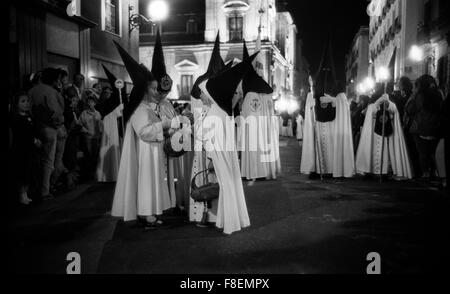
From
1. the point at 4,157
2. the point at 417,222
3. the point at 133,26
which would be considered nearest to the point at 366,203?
the point at 417,222

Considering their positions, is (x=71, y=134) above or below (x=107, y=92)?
below

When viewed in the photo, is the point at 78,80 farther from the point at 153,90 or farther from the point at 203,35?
the point at 203,35

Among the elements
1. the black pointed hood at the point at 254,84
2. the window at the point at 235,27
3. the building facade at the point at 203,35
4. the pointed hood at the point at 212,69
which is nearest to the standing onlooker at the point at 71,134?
the black pointed hood at the point at 254,84

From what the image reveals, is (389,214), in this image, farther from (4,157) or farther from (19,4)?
(19,4)

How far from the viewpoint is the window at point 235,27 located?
41312 millimetres

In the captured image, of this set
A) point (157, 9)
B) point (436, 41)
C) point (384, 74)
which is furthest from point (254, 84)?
point (384, 74)

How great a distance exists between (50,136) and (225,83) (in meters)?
4.27

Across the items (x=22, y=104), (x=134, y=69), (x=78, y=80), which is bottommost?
(x=22, y=104)

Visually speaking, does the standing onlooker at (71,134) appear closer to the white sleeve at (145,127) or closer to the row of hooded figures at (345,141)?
the white sleeve at (145,127)

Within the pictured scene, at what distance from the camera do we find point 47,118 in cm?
817

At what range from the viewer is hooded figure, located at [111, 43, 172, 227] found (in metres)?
5.87

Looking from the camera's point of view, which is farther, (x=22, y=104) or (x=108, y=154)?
(x=108, y=154)

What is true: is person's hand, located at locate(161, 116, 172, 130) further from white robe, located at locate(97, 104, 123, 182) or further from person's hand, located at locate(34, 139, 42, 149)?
white robe, located at locate(97, 104, 123, 182)
